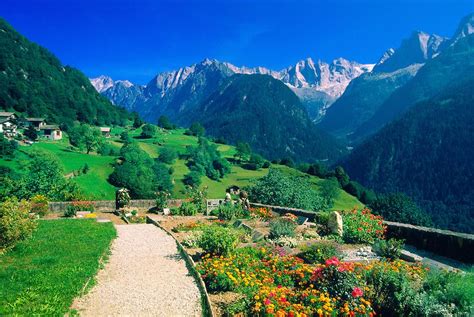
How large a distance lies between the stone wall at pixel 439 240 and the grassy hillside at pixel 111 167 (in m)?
43.0

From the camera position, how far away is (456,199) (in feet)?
592

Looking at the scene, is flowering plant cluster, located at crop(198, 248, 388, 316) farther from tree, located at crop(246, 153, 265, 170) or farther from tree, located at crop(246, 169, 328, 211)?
tree, located at crop(246, 153, 265, 170)

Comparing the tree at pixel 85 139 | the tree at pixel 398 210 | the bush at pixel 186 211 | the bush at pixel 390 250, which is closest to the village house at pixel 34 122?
the tree at pixel 85 139

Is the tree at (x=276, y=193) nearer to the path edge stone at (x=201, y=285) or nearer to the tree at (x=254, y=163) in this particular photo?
the path edge stone at (x=201, y=285)

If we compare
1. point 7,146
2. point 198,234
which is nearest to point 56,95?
point 7,146

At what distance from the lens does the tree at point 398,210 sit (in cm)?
8425

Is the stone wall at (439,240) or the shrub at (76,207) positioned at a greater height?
the stone wall at (439,240)

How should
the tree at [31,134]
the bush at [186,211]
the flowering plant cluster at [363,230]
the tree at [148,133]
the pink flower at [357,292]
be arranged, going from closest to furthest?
the pink flower at [357,292] < the flowering plant cluster at [363,230] < the bush at [186,211] < the tree at [31,134] < the tree at [148,133]

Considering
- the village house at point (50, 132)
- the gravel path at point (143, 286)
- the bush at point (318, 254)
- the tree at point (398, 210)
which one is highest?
the village house at point (50, 132)

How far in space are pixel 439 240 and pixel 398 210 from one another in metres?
74.7

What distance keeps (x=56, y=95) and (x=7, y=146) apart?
341 feet

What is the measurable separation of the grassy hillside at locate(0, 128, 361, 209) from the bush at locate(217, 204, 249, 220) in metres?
31.0

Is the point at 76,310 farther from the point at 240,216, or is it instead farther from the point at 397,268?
the point at 240,216

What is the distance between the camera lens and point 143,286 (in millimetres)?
12586
